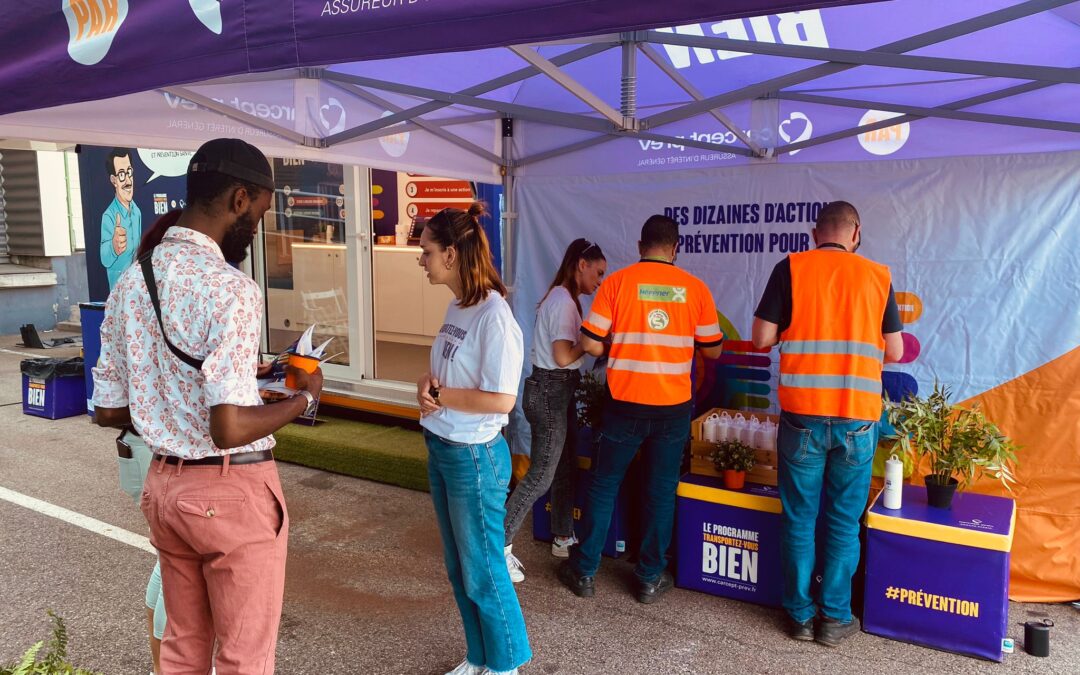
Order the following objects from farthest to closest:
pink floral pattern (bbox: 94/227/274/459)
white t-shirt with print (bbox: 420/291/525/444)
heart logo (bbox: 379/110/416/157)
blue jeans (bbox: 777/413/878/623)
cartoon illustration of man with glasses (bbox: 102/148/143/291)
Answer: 1. cartoon illustration of man with glasses (bbox: 102/148/143/291)
2. heart logo (bbox: 379/110/416/157)
3. blue jeans (bbox: 777/413/878/623)
4. white t-shirt with print (bbox: 420/291/525/444)
5. pink floral pattern (bbox: 94/227/274/459)

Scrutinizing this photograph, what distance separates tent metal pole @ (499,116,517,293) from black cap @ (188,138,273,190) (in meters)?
3.11

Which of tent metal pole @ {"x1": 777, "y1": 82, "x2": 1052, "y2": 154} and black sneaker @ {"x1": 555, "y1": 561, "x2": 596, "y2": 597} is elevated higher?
tent metal pole @ {"x1": 777, "y1": 82, "x2": 1052, "y2": 154}

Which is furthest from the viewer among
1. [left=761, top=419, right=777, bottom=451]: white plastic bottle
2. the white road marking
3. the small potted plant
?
the white road marking

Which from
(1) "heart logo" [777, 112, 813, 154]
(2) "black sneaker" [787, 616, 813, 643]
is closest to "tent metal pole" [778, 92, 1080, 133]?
(1) "heart logo" [777, 112, 813, 154]

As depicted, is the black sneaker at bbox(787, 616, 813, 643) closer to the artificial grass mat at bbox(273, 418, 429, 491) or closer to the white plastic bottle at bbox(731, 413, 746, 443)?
the white plastic bottle at bbox(731, 413, 746, 443)

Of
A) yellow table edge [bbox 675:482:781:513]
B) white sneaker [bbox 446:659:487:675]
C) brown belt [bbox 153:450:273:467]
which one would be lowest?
white sneaker [bbox 446:659:487:675]

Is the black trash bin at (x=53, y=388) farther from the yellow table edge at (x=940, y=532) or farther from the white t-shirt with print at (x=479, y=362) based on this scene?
the yellow table edge at (x=940, y=532)

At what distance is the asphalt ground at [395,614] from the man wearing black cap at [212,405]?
1351 millimetres

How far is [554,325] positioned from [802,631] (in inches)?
69.6

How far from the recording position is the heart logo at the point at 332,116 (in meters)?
3.87

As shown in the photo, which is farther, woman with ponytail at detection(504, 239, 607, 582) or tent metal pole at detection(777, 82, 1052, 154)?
woman with ponytail at detection(504, 239, 607, 582)

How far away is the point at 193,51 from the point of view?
6.98 ft

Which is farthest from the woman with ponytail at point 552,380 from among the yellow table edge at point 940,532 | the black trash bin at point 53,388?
the black trash bin at point 53,388

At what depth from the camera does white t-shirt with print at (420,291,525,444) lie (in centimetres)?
259
